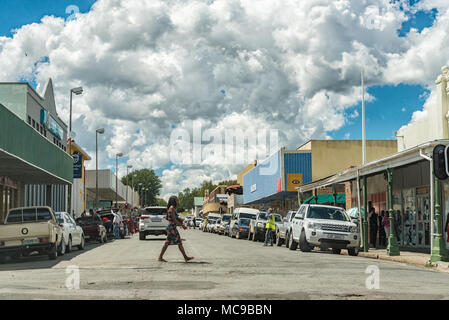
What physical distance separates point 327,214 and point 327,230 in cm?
121

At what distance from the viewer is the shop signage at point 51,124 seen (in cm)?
4162

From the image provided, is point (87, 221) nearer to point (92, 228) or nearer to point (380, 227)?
point (92, 228)

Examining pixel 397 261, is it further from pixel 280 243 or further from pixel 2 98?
pixel 2 98

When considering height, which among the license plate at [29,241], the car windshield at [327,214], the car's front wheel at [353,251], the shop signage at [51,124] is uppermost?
the shop signage at [51,124]

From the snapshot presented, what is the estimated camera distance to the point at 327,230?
22109 mm

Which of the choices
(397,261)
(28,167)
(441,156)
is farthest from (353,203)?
(441,156)

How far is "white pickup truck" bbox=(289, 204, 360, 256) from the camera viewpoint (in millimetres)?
22031

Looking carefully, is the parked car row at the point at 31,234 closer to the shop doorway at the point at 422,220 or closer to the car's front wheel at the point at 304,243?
the car's front wheel at the point at 304,243

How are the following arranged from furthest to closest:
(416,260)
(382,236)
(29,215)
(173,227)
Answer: (382,236)
(29,215)
(416,260)
(173,227)

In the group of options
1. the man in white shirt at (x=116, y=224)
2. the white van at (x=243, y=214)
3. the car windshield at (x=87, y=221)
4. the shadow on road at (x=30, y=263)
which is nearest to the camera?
the shadow on road at (x=30, y=263)

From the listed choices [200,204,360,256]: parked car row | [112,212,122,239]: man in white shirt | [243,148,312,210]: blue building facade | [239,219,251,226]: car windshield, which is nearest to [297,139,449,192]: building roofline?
[200,204,360,256]: parked car row

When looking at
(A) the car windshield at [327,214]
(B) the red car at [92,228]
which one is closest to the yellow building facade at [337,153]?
(B) the red car at [92,228]

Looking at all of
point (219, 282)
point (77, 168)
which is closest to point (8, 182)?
point (77, 168)
